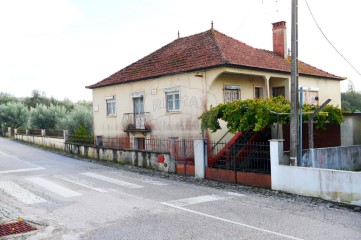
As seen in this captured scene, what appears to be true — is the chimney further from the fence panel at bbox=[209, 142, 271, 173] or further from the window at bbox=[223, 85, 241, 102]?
the fence panel at bbox=[209, 142, 271, 173]

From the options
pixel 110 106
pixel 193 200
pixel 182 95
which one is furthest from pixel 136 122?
pixel 193 200

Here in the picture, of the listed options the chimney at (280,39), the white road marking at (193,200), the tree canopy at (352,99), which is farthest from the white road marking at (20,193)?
the tree canopy at (352,99)

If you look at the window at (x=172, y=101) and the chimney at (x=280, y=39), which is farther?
the chimney at (x=280, y=39)

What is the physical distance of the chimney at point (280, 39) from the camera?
76.2 feet

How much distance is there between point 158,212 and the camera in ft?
30.0

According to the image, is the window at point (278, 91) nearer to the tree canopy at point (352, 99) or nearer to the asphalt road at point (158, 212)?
the asphalt road at point (158, 212)

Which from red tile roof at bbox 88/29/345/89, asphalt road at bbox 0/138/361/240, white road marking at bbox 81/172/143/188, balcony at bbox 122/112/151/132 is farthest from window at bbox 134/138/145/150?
asphalt road at bbox 0/138/361/240

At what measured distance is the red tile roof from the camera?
17.9 meters

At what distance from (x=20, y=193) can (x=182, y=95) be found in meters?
9.46

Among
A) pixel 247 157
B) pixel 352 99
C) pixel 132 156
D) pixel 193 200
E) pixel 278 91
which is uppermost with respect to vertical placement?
pixel 352 99

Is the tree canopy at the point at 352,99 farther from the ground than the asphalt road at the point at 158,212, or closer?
farther from the ground

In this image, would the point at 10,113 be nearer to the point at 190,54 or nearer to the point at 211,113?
the point at 190,54

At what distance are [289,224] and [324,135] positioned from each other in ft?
32.1

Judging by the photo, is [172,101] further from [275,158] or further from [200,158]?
[275,158]
